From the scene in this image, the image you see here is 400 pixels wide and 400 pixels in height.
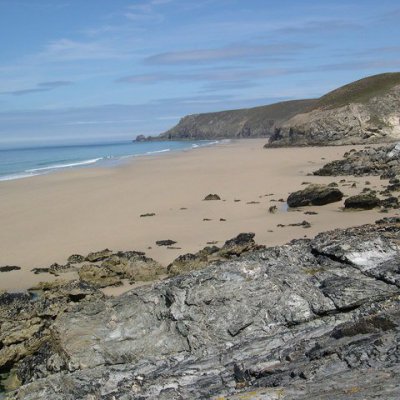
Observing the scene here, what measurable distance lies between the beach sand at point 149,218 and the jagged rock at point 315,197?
0.39 m

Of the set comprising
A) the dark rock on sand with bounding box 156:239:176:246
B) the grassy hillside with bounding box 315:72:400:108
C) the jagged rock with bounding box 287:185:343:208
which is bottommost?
the dark rock on sand with bounding box 156:239:176:246

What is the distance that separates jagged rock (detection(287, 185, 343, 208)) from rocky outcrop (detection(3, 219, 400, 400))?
39.6ft

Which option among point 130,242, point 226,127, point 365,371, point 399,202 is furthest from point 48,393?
point 226,127

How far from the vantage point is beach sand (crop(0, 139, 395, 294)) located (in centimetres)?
1575

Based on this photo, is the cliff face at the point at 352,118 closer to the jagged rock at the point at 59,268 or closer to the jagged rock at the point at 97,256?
the jagged rock at the point at 97,256

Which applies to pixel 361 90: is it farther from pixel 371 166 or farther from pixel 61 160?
pixel 371 166

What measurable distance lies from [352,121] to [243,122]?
10290 centimetres

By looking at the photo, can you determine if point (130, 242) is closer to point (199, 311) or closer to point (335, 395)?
point (199, 311)

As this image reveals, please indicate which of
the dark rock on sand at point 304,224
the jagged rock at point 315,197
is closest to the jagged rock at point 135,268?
the dark rock on sand at point 304,224

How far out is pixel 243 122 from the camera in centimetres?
16950

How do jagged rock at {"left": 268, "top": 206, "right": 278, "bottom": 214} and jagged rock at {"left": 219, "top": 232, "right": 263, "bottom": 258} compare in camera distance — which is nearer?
jagged rock at {"left": 219, "top": 232, "right": 263, "bottom": 258}

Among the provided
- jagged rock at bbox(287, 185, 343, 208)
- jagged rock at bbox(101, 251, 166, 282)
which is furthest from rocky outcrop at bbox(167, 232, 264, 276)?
jagged rock at bbox(287, 185, 343, 208)

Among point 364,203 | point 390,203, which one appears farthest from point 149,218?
point 390,203

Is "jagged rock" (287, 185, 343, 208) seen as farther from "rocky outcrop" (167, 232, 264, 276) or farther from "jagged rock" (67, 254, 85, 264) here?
"jagged rock" (67, 254, 85, 264)
